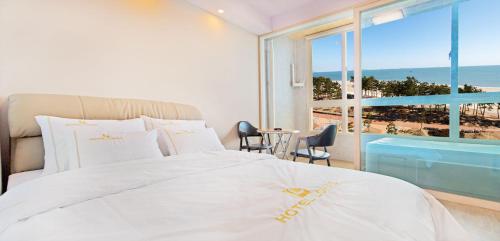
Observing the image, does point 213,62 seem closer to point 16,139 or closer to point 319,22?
point 319,22

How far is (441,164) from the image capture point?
2.60 meters

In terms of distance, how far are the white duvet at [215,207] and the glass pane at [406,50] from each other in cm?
202

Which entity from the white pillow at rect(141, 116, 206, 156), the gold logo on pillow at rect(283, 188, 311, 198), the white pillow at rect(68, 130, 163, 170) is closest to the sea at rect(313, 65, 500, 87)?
the white pillow at rect(141, 116, 206, 156)

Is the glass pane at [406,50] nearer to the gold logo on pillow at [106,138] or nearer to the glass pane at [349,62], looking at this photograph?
the glass pane at [349,62]

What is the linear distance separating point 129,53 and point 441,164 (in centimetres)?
352

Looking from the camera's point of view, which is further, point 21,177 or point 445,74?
point 445,74

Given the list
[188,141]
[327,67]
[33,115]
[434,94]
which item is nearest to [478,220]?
[434,94]

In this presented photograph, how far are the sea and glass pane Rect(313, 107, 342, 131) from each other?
144 cm

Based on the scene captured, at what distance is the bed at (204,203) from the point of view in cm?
76

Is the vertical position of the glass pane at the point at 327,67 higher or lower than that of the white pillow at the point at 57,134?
higher

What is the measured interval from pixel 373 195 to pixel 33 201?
4.72 ft

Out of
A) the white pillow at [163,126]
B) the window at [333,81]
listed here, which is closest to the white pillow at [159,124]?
the white pillow at [163,126]

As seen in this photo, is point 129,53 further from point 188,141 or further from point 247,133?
point 247,133

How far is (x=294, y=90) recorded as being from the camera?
192 inches
